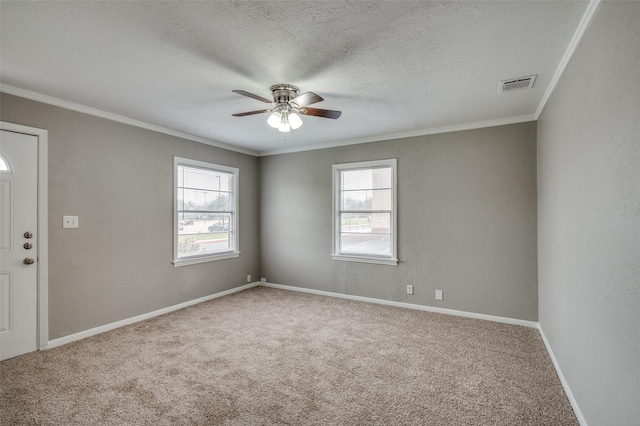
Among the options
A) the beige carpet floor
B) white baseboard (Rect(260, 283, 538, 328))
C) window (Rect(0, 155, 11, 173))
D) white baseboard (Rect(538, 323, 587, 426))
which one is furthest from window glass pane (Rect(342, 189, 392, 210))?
window (Rect(0, 155, 11, 173))

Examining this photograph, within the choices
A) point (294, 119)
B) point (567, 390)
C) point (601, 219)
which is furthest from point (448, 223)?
point (294, 119)

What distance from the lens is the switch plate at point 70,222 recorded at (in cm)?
320

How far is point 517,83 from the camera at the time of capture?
8.88ft

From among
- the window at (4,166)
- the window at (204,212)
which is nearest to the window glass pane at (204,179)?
the window at (204,212)

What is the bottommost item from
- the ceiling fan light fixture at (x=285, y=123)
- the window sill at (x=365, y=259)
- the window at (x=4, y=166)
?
the window sill at (x=365, y=259)

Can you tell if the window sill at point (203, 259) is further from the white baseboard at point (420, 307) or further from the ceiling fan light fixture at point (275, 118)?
the ceiling fan light fixture at point (275, 118)

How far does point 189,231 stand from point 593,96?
4572mm

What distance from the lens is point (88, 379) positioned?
2.50m

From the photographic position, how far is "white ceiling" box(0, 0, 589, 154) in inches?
69.5

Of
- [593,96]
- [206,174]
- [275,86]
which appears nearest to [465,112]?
[593,96]

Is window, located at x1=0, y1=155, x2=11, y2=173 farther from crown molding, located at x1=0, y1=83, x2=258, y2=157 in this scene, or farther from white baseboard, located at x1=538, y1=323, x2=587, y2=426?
white baseboard, located at x1=538, y1=323, x2=587, y2=426

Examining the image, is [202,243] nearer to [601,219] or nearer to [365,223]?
[365,223]

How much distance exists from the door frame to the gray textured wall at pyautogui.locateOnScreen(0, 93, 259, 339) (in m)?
0.05

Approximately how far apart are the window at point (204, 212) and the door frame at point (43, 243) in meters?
1.42
